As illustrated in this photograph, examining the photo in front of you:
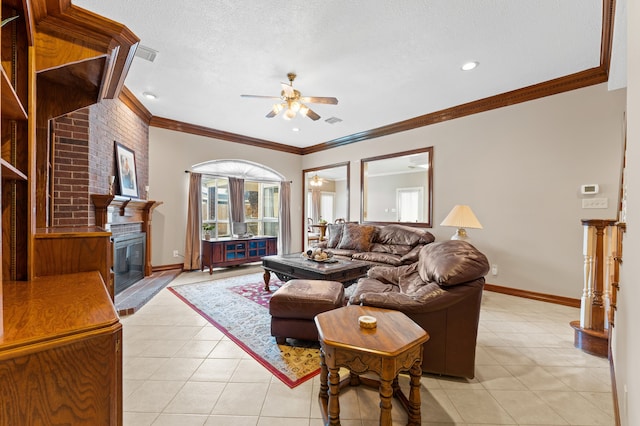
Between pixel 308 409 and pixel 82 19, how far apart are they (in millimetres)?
2262

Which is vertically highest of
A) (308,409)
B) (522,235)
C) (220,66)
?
(220,66)

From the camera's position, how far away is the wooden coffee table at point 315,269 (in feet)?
10.4

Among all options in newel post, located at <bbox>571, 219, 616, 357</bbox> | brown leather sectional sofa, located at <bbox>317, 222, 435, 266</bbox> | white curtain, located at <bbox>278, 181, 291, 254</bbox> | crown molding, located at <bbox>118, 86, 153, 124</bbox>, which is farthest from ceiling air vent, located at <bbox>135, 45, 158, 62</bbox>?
newel post, located at <bbox>571, 219, 616, 357</bbox>

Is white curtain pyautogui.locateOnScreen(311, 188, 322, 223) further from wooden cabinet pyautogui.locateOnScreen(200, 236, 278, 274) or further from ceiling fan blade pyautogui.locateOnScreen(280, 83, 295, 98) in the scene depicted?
ceiling fan blade pyautogui.locateOnScreen(280, 83, 295, 98)

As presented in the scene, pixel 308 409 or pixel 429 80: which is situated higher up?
pixel 429 80

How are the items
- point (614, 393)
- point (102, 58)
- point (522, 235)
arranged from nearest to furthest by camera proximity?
point (102, 58), point (614, 393), point (522, 235)

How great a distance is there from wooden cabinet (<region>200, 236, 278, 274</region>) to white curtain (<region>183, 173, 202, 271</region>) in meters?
0.20

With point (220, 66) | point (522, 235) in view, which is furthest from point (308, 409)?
point (522, 235)

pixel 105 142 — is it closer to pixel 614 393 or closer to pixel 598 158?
pixel 614 393

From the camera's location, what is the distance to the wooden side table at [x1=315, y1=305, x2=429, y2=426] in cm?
125

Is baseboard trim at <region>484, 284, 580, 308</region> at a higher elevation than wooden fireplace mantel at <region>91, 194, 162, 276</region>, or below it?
below

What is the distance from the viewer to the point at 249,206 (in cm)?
645

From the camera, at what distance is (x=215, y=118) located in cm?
491

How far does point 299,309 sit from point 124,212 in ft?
10.6
